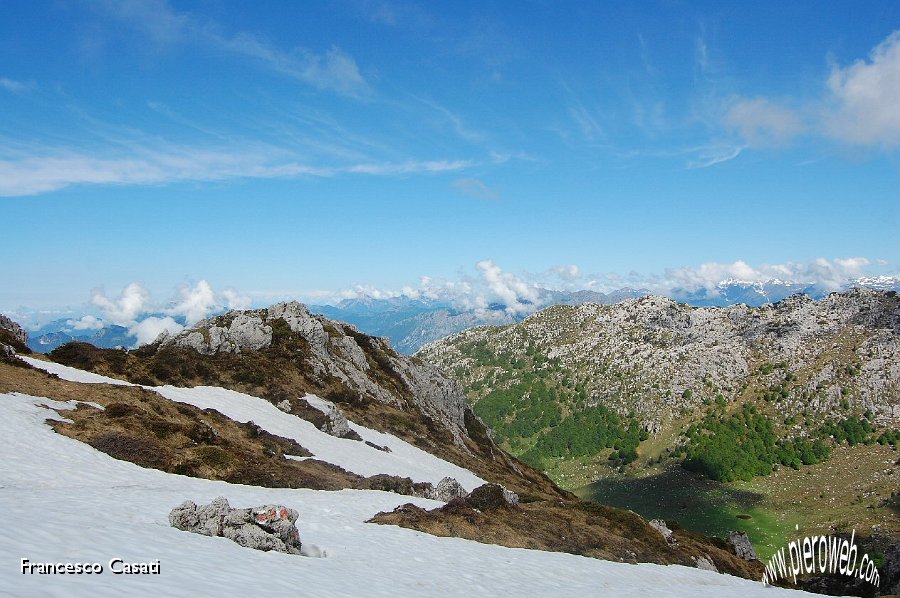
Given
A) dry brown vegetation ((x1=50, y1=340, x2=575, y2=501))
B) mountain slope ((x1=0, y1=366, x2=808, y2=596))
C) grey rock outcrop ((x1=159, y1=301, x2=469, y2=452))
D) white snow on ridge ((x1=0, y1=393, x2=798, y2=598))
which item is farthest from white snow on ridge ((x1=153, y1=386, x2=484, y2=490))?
white snow on ridge ((x1=0, y1=393, x2=798, y2=598))

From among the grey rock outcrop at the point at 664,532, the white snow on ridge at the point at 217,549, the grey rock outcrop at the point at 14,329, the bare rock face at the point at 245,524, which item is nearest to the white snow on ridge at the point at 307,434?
the grey rock outcrop at the point at 14,329

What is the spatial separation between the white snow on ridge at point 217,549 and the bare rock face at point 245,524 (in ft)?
2.12

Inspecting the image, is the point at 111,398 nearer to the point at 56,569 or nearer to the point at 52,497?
the point at 52,497

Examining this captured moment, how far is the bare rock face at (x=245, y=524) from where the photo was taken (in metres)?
18.2

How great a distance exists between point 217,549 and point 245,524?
213 cm

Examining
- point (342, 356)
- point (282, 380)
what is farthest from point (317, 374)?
point (342, 356)

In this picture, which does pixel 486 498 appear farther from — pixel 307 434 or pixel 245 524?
pixel 307 434

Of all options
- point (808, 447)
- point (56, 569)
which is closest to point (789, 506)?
point (808, 447)

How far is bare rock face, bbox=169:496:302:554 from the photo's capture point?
59.7 ft

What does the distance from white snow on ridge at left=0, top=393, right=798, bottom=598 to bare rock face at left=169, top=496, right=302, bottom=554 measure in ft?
2.12

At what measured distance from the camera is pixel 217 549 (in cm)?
1650

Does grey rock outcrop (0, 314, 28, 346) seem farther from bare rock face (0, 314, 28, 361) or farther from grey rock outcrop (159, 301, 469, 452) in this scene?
grey rock outcrop (159, 301, 469, 452)

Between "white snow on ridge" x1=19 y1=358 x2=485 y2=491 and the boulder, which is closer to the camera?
the boulder

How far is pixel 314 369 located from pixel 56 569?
59.0 m
